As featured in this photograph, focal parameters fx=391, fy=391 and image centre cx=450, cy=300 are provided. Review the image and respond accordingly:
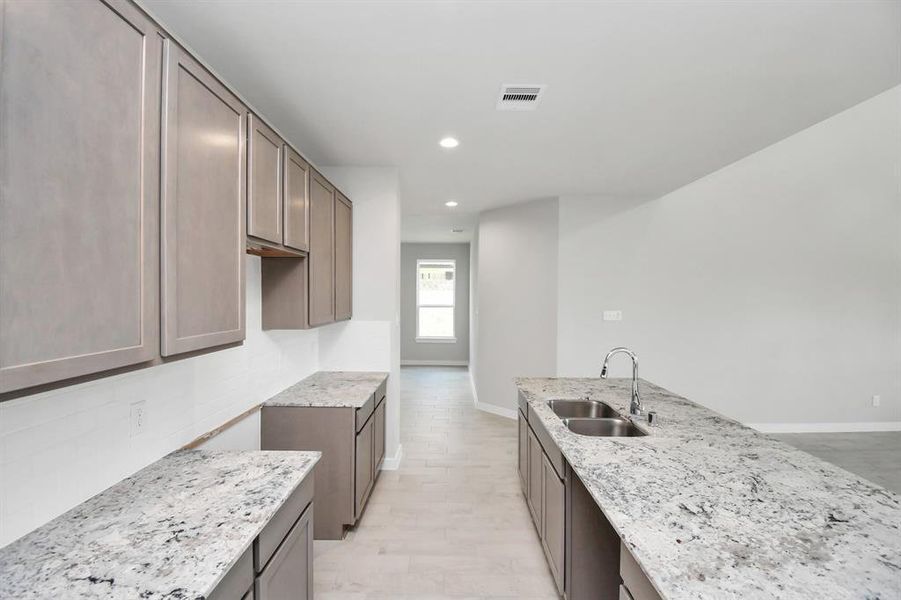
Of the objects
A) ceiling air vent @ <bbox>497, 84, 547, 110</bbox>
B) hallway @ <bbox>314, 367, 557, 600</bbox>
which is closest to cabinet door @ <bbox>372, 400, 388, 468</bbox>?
hallway @ <bbox>314, 367, 557, 600</bbox>

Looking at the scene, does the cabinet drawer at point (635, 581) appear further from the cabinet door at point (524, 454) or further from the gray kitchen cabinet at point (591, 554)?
the cabinet door at point (524, 454)

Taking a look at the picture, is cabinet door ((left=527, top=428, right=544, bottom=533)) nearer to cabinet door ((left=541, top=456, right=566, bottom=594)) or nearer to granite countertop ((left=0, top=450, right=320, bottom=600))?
cabinet door ((left=541, top=456, right=566, bottom=594))

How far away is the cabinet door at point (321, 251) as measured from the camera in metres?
2.57

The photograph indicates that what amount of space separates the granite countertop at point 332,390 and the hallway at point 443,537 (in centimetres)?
88

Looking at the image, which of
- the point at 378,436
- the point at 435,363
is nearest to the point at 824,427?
the point at 378,436

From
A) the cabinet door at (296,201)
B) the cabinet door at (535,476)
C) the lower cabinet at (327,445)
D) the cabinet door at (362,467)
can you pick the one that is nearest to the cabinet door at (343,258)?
the cabinet door at (296,201)

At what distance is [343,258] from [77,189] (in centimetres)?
229

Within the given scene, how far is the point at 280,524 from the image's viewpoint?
136cm

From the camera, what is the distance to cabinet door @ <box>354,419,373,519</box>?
256cm

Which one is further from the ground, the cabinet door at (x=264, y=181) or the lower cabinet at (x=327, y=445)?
the cabinet door at (x=264, y=181)

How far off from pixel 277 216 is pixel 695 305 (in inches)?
182

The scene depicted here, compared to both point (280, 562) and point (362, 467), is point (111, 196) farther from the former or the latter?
point (362, 467)

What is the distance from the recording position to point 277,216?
6.56 ft

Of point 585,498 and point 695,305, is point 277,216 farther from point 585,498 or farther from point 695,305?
point 695,305
